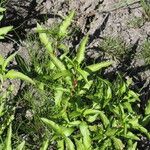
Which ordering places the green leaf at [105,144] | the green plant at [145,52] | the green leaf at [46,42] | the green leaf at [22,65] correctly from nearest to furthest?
the green leaf at [105,144] → the green leaf at [46,42] → the green leaf at [22,65] → the green plant at [145,52]

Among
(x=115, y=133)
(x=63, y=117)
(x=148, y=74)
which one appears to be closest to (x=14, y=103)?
(x=63, y=117)

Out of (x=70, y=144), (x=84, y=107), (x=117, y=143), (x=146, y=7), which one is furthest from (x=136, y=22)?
(x=70, y=144)

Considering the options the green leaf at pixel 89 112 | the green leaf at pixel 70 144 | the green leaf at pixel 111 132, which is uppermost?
the green leaf at pixel 89 112

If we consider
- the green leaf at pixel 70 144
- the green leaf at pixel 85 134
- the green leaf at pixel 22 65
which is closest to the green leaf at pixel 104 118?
the green leaf at pixel 85 134

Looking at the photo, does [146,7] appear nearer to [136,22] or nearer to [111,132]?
[136,22]

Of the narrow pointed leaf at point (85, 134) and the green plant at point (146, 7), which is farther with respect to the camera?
the green plant at point (146, 7)

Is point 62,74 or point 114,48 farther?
point 114,48

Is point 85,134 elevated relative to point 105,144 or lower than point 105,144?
elevated

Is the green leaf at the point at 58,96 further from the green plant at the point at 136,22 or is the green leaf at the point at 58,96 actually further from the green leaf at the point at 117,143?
the green plant at the point at 136,22

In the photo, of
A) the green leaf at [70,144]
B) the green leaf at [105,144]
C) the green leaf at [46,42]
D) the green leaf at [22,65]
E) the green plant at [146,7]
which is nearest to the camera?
the green leaf at [70,144]
